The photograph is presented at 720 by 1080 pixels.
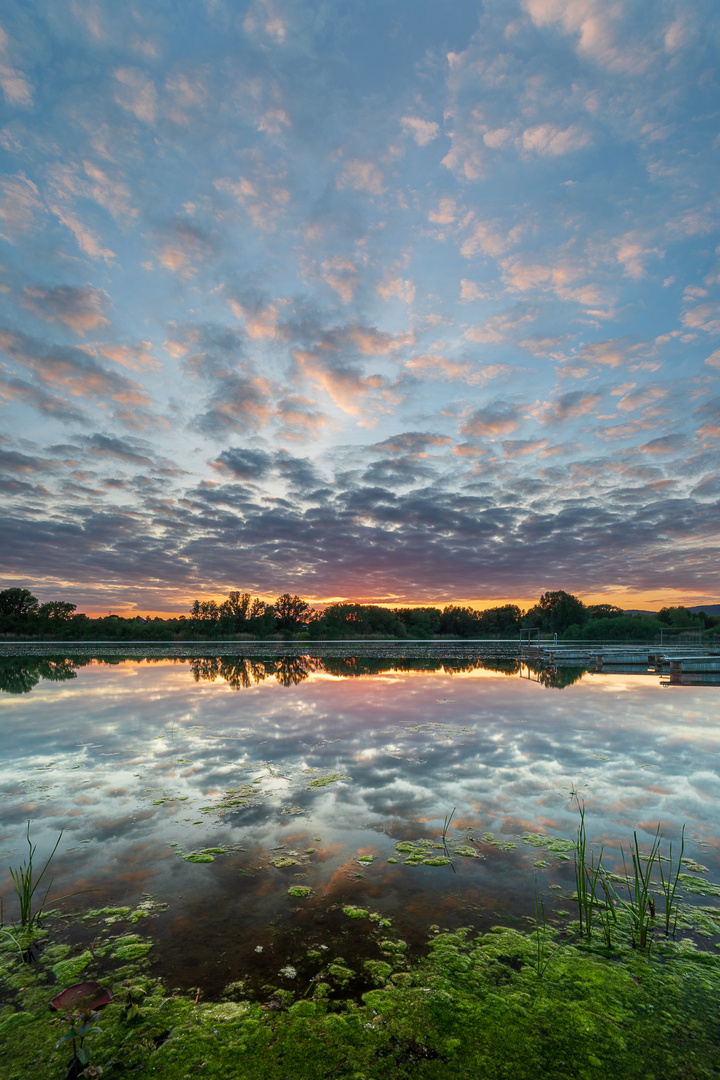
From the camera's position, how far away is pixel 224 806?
849 cm

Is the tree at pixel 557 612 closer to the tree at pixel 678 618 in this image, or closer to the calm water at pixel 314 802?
the tree at pixel 678 618

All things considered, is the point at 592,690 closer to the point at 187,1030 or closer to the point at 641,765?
the point at 641,765

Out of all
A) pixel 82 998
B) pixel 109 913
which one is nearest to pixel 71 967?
pixel 109 913

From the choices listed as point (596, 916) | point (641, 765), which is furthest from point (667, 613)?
point (596, 916)

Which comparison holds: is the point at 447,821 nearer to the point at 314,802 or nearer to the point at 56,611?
the point at 314,802

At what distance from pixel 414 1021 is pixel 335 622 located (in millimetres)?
124131

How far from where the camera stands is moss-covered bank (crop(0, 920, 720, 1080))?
3281 millimetres

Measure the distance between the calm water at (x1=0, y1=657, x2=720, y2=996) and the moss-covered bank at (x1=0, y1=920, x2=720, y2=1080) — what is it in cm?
43

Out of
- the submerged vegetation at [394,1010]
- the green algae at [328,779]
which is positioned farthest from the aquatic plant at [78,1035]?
the green algae at [328,779]

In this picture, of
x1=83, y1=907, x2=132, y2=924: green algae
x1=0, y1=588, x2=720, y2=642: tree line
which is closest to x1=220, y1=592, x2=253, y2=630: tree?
x1=0, y1=588, x2=720, y2=642: tree line

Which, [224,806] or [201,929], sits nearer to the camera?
[201,929]

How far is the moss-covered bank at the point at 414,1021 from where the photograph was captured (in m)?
3.28

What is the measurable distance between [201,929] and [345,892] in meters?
1.69

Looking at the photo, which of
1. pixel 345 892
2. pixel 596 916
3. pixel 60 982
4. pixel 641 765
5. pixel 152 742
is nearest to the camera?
pixel 60 982
